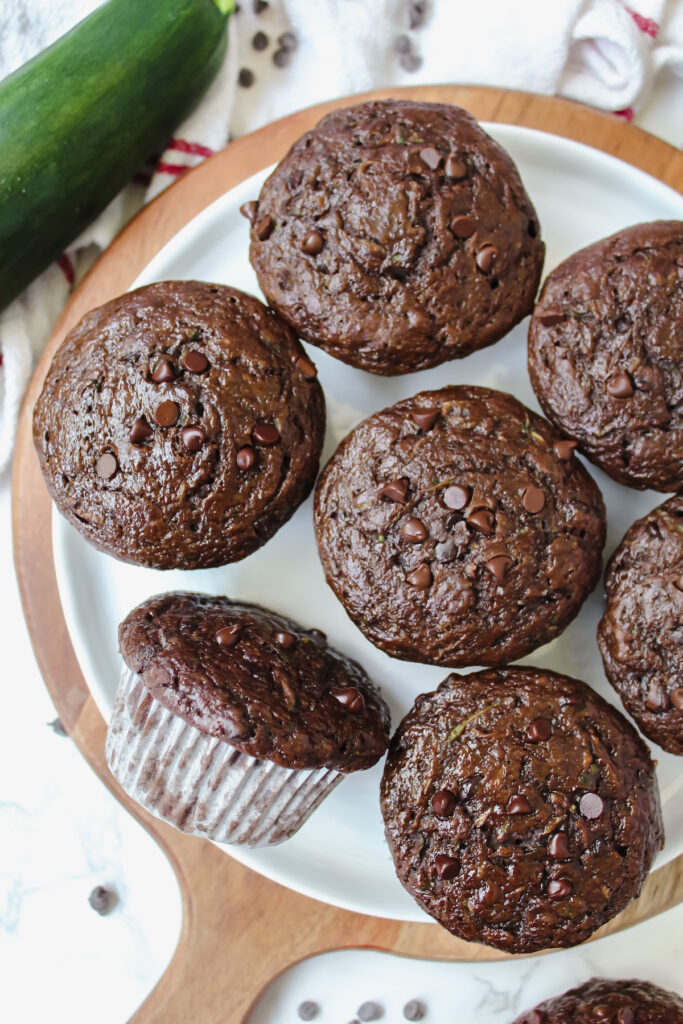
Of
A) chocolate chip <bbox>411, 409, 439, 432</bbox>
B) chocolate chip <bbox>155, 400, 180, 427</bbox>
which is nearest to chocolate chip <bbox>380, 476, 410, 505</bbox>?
chocolate chip <bbox>411, 409, 439, 432</bbox>

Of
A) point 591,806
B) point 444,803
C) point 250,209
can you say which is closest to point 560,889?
point 591,806

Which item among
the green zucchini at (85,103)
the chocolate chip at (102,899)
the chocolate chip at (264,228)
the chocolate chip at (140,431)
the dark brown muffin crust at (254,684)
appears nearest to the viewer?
the dark brown muffin crust at (254,684)

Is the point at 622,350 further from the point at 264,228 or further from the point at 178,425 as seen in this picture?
the point at 178,425

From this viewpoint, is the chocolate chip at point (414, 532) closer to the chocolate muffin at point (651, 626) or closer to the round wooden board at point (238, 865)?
the chocolate muffin at point (651, 626)

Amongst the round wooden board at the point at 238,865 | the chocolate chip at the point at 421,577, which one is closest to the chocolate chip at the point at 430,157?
the round wooden board at the point at 238,865

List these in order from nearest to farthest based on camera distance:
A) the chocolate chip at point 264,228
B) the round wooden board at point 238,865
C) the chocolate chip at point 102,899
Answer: the chocolate chip at point 264,228
the round wooden board at point 238,865
the chocolate chip at point 102,899

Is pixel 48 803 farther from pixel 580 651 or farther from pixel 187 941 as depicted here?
pixel 580 651

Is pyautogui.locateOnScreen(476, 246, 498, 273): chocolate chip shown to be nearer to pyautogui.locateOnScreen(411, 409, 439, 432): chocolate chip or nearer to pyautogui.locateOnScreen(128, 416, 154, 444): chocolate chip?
pyautogui.locateOnScreen(411, 409, 439, 432): chocolate chip

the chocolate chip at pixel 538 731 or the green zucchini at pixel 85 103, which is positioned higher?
the green zucchini at pixel 85 103
